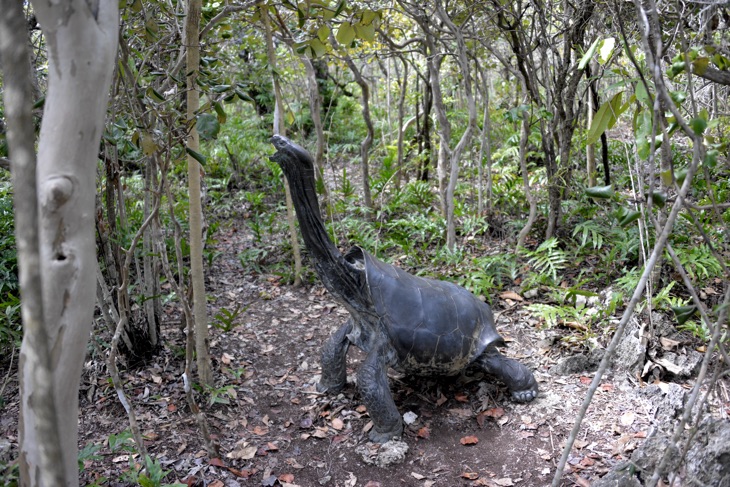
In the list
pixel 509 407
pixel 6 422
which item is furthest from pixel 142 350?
pixel 509 407

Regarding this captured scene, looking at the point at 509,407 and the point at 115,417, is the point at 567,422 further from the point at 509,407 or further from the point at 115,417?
the point at 115,417

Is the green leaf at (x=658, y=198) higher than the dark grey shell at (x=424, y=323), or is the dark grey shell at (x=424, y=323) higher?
the green leaf at (x=658, y=198)

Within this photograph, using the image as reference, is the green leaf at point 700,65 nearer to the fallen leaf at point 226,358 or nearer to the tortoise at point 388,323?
the tortoise at point 388,323

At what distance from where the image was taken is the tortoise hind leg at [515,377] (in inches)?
156

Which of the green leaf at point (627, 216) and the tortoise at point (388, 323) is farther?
the tortoise at point (388, 323)

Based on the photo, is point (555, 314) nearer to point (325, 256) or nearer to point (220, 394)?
point (325, 256)

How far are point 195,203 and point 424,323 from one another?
1.68m

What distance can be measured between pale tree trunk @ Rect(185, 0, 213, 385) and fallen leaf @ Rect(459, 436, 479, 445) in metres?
1.77

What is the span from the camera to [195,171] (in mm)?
3551

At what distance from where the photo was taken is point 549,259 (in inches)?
223

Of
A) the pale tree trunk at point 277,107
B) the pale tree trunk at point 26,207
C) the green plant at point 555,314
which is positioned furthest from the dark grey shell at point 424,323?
the pale tree trunk at point 26,207

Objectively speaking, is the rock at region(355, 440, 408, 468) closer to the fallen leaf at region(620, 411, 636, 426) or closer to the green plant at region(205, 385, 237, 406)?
the green plant at region(205, 385, 237, 406)

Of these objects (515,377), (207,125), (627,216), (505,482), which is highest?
(207,125)

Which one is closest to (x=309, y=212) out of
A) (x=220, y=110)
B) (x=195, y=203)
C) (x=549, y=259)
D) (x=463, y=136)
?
(x=195, y=203)
